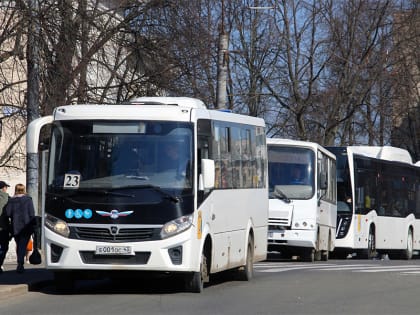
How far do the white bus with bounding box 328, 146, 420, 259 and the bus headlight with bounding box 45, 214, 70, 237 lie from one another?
1767 cm

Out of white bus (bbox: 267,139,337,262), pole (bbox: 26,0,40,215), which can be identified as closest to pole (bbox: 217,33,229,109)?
white bus (bbox: 267,139,337,262)

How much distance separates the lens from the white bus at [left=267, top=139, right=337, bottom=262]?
94.0ft

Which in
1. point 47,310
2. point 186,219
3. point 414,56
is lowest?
point 47,310

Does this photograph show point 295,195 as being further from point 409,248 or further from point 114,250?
A: point 114,250

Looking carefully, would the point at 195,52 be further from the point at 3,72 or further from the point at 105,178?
the point at 105,178

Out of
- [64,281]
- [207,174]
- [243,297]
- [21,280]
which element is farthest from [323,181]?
[64,281]

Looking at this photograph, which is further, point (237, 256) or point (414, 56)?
point (414, 56)

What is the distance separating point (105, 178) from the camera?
53.7 feet

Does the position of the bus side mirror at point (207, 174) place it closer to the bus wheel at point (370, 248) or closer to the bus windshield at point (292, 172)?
the bus windshield at point (292, 172)

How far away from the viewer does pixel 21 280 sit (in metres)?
18.5

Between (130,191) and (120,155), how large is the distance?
0.58m

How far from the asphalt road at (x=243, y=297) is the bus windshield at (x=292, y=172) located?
24.0 feet

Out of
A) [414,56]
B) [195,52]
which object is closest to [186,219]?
[195,52]

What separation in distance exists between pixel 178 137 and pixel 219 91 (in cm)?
1553
